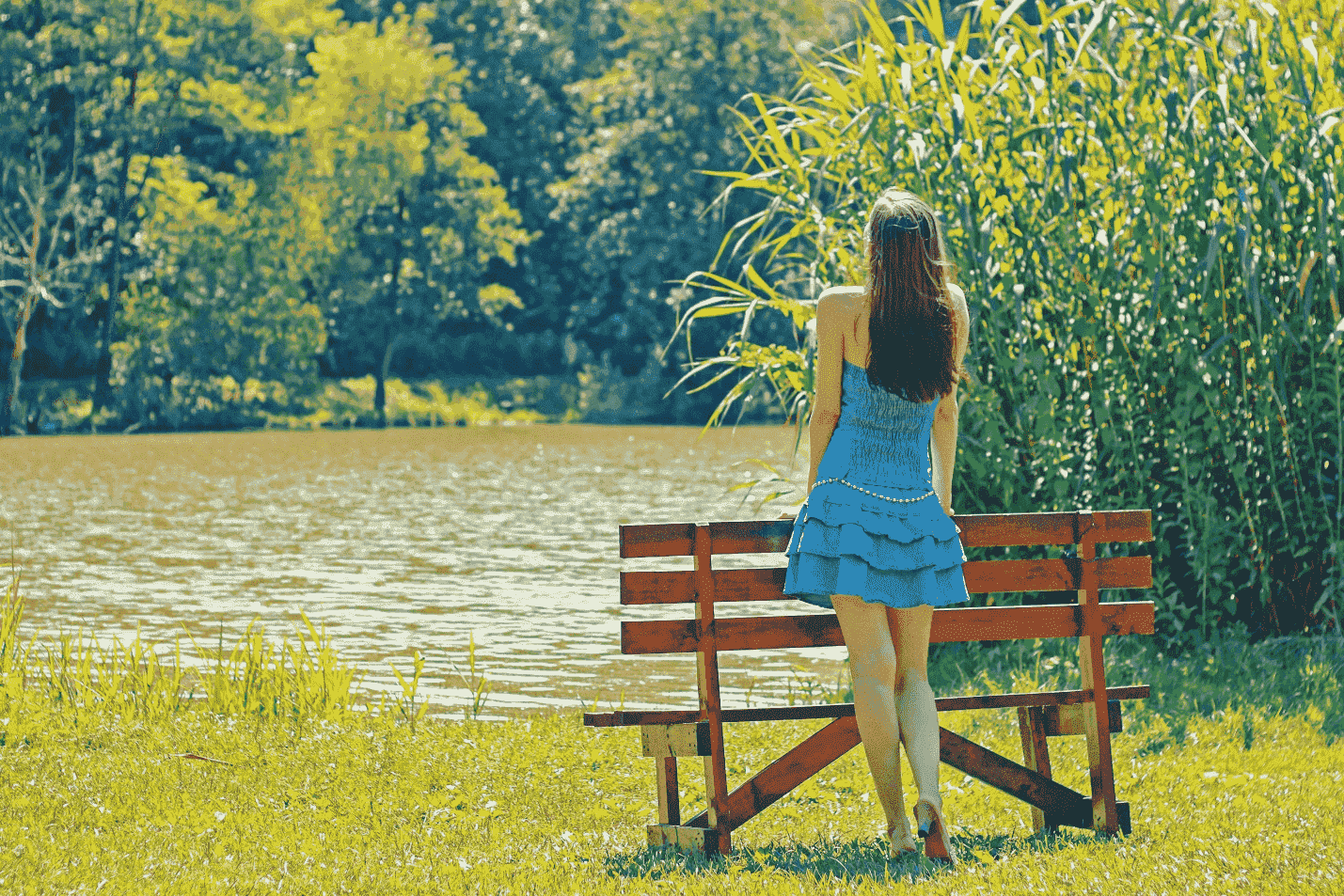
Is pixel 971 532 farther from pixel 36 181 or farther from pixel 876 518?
pixel 36 181

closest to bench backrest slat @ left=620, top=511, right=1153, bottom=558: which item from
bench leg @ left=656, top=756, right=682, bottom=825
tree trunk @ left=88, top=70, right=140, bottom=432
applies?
bench leg @ left=656, top=756, right=682, bottom=825

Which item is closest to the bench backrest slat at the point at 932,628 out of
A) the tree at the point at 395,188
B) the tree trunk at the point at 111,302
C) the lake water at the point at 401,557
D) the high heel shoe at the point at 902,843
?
the high heel shoe at the point at 902,843

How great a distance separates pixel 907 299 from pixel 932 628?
1.16 m

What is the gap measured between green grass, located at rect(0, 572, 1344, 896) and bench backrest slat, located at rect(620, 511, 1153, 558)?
0.93 metres

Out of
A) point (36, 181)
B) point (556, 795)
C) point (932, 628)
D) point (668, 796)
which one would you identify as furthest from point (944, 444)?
point (36, 181)

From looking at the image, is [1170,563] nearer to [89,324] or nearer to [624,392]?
[89,324]

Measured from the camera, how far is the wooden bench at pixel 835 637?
4.71m

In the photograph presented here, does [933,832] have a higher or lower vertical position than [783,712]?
lower

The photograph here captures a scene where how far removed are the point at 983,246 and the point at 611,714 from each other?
4.03 m

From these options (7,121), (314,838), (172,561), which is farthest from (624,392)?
(314,838)

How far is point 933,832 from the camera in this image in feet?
14.7

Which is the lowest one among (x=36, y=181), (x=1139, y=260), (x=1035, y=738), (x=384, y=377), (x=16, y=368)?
(x=1035, y=738)

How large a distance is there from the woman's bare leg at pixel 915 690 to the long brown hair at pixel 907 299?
2.12 feet

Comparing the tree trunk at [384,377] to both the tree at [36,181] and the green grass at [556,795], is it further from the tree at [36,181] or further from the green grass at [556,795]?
the green grass at [556,795]
